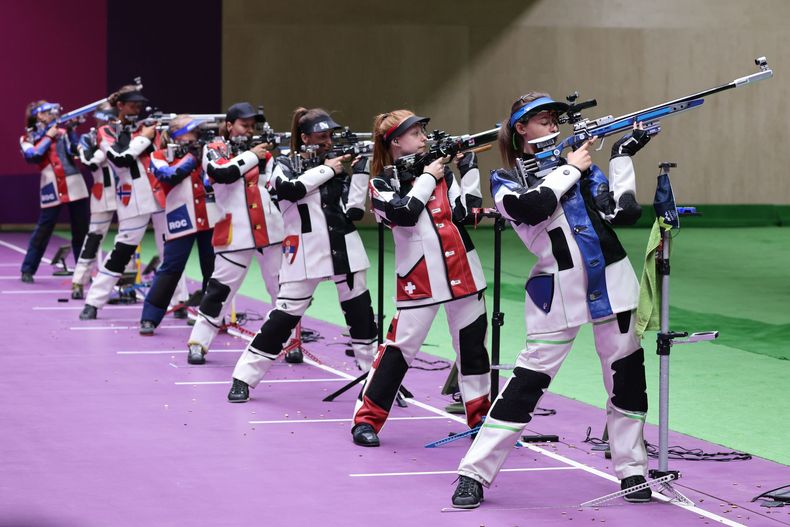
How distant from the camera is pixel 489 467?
22.5 ft

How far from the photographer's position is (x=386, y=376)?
8305mm

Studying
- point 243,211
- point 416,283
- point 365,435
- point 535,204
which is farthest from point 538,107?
point 243,211

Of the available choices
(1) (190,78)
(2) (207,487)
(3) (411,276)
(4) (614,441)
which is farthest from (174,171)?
(1) (190,78)

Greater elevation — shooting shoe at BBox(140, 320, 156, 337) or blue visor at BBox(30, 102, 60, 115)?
blue visor at BBox(30, 102, 60, 115)

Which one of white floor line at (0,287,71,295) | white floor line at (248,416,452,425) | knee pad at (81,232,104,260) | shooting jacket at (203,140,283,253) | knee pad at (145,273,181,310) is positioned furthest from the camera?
white floor line at (0,287,71,295)

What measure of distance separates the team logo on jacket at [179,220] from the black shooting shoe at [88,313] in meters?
1.88

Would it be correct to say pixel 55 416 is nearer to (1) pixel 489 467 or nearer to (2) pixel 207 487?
(2) pixel 207 487

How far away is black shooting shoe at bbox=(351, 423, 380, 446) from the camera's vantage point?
27.2 feet

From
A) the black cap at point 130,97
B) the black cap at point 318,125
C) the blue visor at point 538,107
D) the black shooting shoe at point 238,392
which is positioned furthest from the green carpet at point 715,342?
the black cap at point 130,97

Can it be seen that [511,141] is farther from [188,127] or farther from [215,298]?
[188,127]

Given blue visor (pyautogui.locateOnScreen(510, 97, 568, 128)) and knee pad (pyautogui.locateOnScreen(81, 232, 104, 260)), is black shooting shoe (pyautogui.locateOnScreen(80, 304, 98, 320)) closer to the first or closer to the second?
knee pad (pyautogui.locateOnScreen(81, 232, 104, 260))

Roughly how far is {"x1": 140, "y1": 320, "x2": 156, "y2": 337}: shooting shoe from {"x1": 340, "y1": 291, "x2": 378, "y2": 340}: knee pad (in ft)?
12.0

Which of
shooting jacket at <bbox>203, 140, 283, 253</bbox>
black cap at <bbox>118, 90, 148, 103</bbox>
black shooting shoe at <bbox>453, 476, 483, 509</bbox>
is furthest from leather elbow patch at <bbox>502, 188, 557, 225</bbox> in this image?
black cap at <bbox>118, 90, 148, 103</bbox>

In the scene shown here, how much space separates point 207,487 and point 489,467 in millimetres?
1544
